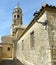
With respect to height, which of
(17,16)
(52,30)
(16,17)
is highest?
(17,16)

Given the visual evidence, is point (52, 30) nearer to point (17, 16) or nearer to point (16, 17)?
point (16, 17)

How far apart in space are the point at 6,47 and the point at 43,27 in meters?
27.3

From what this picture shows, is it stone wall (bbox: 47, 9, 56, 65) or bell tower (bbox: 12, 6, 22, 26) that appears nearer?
stone wall (bbox: 47, 9, 56, 65)

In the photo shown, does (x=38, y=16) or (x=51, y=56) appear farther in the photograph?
(x=38, y=16)

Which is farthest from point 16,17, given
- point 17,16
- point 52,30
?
point 52,30

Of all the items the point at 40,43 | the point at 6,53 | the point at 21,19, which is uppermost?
the point at 21,19

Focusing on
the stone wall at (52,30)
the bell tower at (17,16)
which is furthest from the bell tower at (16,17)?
the stone wall at (52,30)

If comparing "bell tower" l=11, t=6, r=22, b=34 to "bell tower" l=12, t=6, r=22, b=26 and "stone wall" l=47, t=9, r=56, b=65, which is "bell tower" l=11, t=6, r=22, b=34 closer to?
"bell tower" l=12, t=6, r=22, b=26

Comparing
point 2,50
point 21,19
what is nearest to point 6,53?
point 2,50

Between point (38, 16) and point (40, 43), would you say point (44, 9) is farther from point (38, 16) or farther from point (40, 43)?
point (40, 43)

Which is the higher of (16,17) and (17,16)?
(17,16)

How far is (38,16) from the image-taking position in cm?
828

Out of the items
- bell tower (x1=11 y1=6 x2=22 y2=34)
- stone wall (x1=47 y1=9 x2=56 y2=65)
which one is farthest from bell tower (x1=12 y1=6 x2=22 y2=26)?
stone wall (x1=47 y1=9 x2=56 y2=65)

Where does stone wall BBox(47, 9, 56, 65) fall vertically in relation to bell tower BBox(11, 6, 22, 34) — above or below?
below
